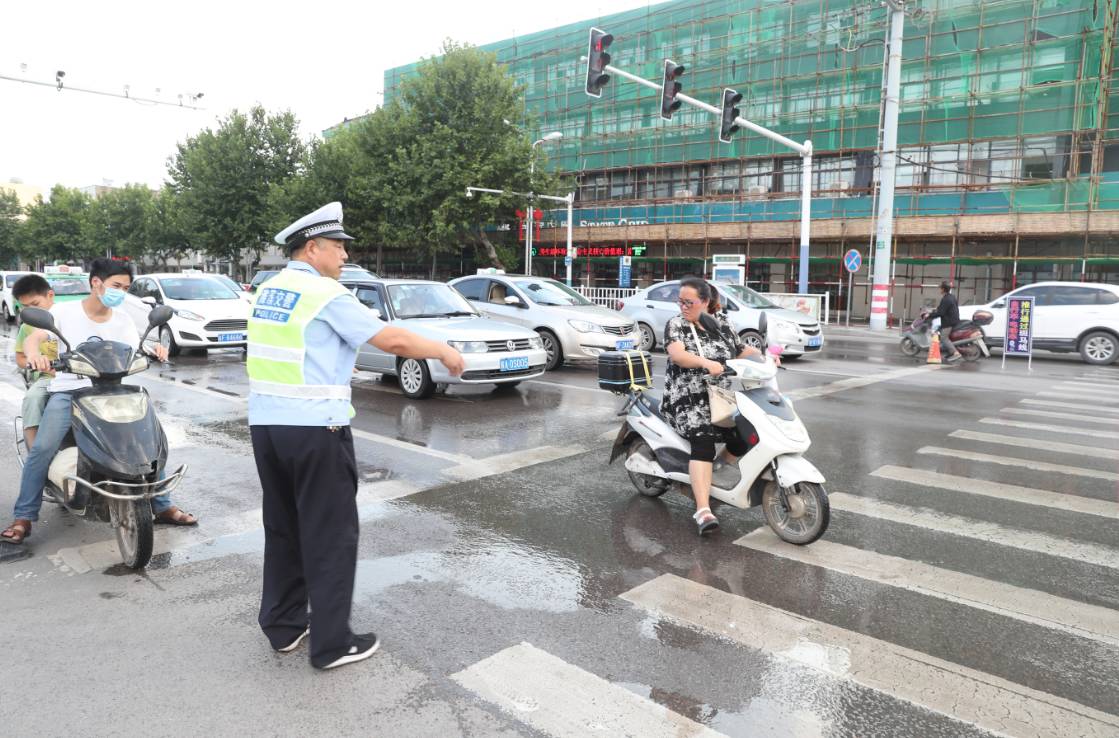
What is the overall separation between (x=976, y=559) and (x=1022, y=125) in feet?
94.0

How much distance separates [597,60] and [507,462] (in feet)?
36.6

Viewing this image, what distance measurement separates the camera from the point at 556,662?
3.33m

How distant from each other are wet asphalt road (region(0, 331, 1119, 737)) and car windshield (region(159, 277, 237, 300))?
8.61 meters

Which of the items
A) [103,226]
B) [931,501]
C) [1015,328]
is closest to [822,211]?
[1015,328]

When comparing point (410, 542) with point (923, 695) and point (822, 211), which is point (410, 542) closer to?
point (923, 695)

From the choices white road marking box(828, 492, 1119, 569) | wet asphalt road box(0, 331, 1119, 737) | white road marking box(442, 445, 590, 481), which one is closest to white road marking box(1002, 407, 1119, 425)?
wet asphalt road box(0, 331, 1119, 737)

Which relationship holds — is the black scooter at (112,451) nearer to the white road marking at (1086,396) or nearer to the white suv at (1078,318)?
the white road marking at (1086,396)

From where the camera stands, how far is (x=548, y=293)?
13961mm

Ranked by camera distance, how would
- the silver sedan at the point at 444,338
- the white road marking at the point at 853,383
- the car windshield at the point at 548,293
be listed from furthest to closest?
the car windshield at the point at 548,293, the white road marking at the point at 853,383, the silver sedan at the point at 444,338

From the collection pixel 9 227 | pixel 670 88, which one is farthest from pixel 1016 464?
pixel 9 227

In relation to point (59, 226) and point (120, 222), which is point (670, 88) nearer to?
point (120, 222)

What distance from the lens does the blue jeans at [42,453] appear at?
185 inches

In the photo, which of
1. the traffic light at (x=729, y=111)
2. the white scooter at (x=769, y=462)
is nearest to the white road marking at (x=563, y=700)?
the white scooter at (x=769, y=462)

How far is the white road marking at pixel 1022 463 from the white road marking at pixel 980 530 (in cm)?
190
